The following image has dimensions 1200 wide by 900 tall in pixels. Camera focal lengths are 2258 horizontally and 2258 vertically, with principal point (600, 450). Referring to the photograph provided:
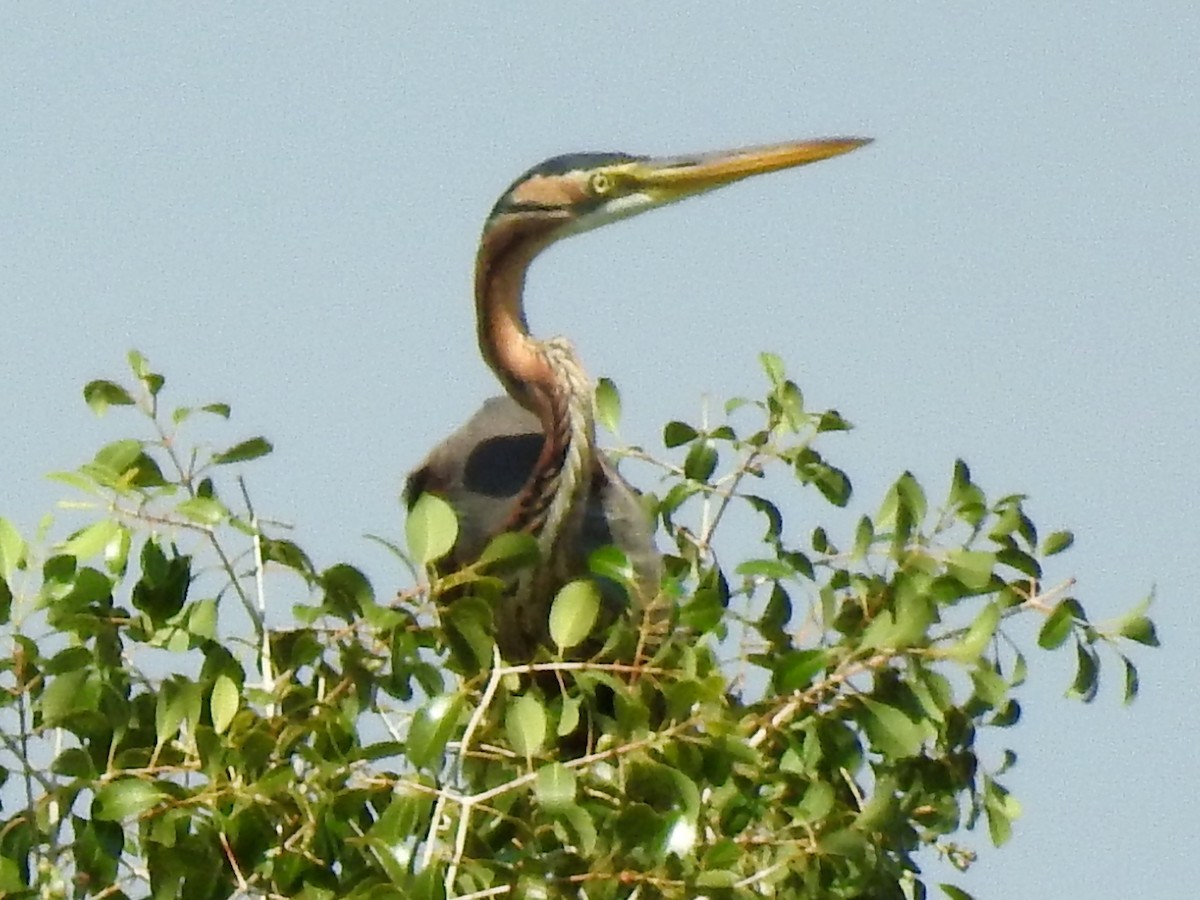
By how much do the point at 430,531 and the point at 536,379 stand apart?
132 centimetres

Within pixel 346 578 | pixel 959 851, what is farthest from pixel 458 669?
pixel 959 851

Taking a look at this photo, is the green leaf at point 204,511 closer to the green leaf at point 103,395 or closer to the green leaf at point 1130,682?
the green leaf at point 103,395

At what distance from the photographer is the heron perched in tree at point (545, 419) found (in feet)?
10.4

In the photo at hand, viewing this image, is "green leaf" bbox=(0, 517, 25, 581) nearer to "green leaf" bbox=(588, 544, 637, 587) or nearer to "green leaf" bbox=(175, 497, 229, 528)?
"green leaf" bbox=(175, 497, 229, 528)

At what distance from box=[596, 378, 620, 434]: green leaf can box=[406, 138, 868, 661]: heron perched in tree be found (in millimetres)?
201

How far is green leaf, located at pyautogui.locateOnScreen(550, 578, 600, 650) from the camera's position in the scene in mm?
2014

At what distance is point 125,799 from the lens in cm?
196

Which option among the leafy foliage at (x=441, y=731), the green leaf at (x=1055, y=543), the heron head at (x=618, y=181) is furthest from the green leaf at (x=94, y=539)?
the heron head at (x=618, y=181)

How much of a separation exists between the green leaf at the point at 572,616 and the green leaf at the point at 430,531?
0.41 feet

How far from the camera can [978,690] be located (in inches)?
88.5

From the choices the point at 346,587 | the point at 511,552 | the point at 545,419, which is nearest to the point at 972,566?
the point at 511,552

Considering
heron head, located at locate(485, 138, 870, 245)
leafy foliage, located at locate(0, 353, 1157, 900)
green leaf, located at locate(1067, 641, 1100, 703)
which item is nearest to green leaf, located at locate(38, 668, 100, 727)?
leafy foliage, located at locate(0, 353, 1157, 900)

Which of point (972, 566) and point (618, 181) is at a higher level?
point (618, 181)

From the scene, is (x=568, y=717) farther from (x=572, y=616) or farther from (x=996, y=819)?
(x=996, y=819)
